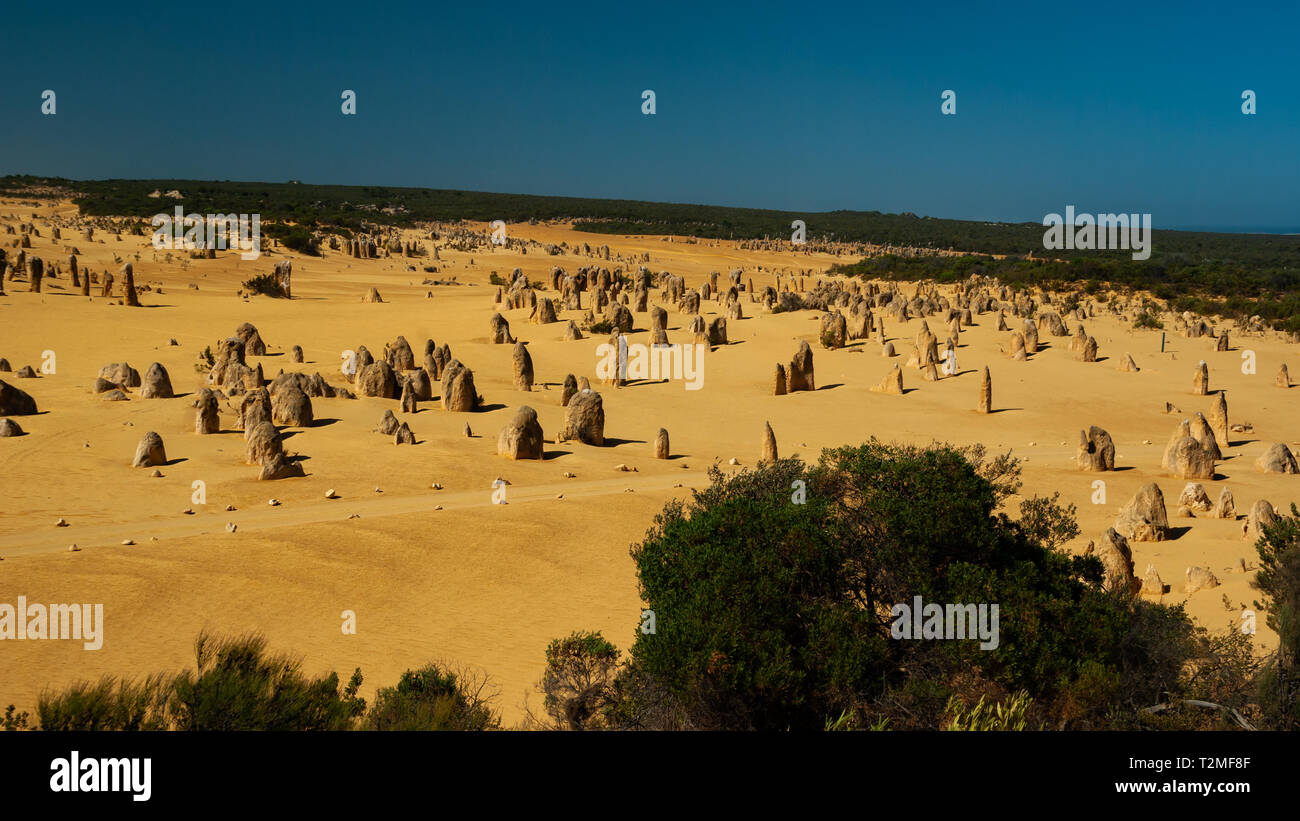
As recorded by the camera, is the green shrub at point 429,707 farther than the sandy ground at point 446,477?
No

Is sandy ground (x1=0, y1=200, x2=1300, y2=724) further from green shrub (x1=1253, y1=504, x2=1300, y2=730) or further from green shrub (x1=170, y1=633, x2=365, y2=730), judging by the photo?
green shrub (x1=170, y1=633, x2=365, y2=730)

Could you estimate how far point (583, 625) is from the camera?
44.0 feet

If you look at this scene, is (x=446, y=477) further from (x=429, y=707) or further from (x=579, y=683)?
(x=429, y=707)

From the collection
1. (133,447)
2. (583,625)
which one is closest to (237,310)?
(133,447)

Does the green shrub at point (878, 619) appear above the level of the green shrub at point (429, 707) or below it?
above

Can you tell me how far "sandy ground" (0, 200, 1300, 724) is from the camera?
41.8ft

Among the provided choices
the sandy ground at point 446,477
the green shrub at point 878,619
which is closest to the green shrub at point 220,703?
the sandy ground at point 446,477

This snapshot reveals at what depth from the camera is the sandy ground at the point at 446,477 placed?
12.7 meters

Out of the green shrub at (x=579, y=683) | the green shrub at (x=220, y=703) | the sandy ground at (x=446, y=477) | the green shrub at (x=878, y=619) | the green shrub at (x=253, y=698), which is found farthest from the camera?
the sandy ground at (x=446, y=477)

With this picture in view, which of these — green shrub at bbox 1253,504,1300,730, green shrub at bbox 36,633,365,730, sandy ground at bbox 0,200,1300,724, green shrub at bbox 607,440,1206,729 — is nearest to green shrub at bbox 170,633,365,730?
green shrub at bbox 36,633,365,730

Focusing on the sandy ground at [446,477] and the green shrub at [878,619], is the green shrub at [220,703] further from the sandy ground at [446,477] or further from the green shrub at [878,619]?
the green shrub at [878,619]
